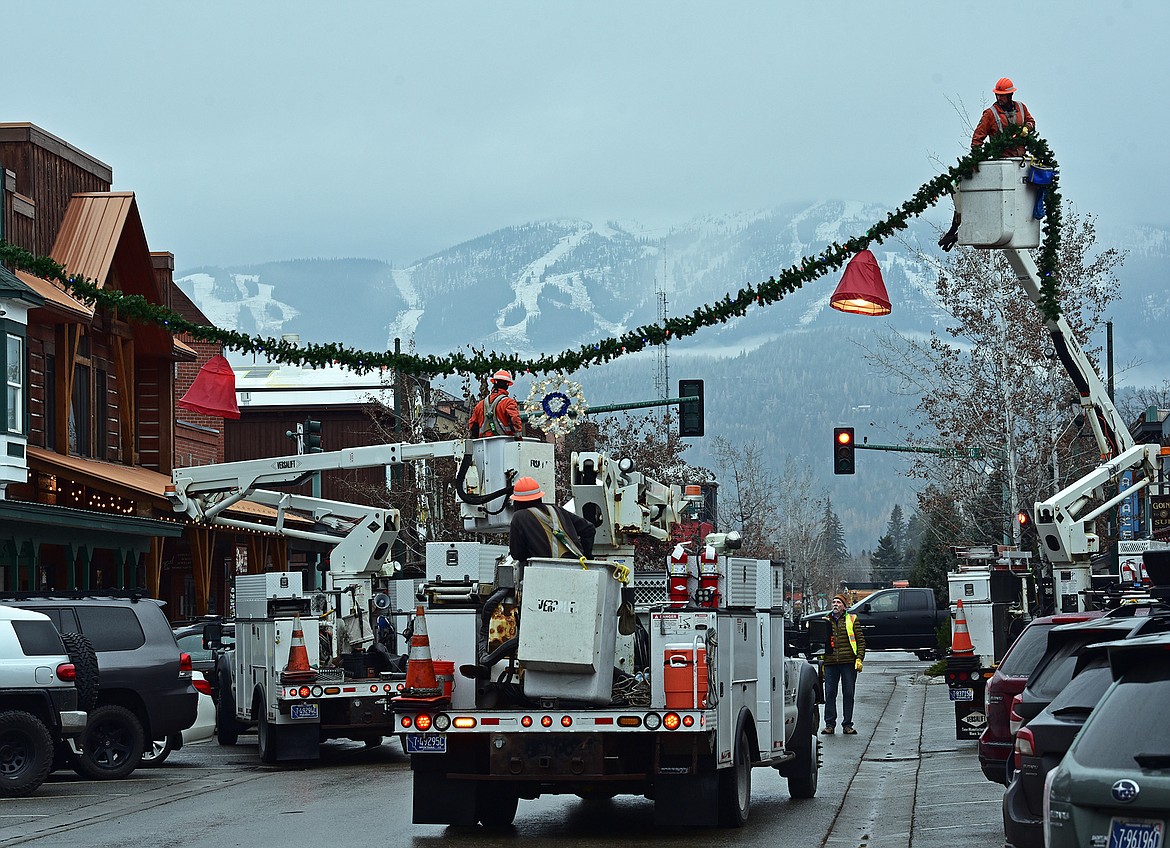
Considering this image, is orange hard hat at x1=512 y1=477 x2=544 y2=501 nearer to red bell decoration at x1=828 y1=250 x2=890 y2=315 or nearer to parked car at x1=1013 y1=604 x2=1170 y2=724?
red bell decoration at x1=828 y1=250 x2=890 y2=315

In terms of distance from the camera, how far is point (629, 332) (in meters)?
16.8

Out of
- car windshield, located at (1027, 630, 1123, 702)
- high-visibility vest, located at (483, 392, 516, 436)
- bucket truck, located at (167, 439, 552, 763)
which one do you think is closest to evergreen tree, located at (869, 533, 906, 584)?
bucket truck, located at (167, 439, 552, 763)

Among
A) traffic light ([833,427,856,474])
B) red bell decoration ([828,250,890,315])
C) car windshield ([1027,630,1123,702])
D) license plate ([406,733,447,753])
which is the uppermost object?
red bell decoration ([828,250,890,315])

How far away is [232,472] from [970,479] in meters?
22.9

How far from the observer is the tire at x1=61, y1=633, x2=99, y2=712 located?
60.7 feet

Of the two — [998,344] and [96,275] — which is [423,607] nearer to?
[96,275]

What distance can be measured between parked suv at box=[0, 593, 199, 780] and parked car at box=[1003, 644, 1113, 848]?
41.0 feet

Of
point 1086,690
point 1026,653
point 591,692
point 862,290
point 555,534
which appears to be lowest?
point 591,692

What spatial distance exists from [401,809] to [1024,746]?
7.55m

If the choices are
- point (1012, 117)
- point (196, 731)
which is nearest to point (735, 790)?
point (1012, 117)

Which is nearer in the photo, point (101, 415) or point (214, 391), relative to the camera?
point (214, 391)

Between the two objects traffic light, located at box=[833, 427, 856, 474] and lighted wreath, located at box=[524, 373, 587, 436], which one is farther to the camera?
traffic light, located at box=[833, 427, 856, 474]

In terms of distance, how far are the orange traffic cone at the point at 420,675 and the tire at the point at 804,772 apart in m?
4.30

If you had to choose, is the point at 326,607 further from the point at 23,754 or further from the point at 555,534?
the point at 555,534
